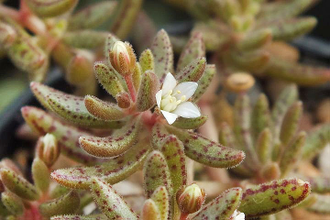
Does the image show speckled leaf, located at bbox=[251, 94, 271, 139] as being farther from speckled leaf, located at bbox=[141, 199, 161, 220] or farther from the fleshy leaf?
speckled leaf, located at bbox=[141, 199, 161, 220]

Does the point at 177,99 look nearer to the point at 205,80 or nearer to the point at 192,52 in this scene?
the point at 205,80

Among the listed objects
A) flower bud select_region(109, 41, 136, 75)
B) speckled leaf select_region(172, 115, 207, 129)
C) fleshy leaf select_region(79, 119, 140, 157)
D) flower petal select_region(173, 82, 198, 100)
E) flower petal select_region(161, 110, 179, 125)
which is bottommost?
fleshy leaf select_region(79, 119, 140, 157)

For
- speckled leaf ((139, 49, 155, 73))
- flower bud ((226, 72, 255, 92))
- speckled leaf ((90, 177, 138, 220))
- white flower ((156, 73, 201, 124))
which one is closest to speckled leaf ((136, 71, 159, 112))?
white flower ((156, 73, 201, 124))

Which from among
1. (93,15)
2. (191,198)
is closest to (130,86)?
(191,198)

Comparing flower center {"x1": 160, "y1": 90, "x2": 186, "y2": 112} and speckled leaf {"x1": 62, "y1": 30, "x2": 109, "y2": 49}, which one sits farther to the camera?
speckled leaf {"x1": 62, "y1": 30, "x2": 109, "y2": 49}

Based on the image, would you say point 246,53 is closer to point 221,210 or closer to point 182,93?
point 182,93

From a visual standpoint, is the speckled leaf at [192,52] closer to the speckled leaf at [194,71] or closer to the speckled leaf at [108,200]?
the speckled leaf at [194,71]

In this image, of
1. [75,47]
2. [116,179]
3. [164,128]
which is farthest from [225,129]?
[75,47]

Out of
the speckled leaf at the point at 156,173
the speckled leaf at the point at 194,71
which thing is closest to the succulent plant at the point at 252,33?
the speckled leaf at the point at 194,71
